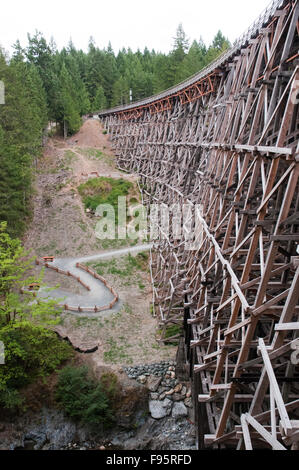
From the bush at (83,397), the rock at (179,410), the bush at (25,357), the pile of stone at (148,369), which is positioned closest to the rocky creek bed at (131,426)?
the rock at (179,410)

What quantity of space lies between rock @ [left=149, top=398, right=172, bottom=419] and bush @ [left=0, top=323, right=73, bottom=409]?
4494mm

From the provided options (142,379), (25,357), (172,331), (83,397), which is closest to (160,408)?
(142,379)

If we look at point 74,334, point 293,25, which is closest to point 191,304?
point 74,334

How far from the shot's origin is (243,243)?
8328 millimetres

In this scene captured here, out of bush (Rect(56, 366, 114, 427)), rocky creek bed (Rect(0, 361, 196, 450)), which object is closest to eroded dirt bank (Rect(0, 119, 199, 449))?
rocky creek bed (Rect(0, 361, 196, 450))

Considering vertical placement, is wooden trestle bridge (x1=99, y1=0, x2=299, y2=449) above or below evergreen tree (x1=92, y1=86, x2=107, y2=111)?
below

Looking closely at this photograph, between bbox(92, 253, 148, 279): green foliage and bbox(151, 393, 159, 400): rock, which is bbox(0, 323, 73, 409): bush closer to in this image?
bbox(151, 393, 159, 400): rock

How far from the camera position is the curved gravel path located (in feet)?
67.1

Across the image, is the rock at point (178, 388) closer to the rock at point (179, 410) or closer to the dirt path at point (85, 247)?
the rock at point (179, 410)

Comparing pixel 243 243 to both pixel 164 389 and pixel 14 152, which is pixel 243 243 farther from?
pixel 14 152

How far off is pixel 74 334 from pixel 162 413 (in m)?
6.39

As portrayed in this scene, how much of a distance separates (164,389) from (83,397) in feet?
10.9

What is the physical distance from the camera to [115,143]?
44562 mm

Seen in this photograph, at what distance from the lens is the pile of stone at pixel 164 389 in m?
13.5
